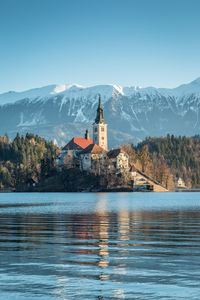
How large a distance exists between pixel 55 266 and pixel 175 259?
20.7 ft

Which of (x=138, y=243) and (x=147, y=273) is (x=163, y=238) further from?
(x=147, y=273)

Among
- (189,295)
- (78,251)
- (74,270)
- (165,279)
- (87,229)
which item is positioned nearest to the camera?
(189,295)

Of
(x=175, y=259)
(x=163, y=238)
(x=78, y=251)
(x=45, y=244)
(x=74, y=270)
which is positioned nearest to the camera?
(x=74, y=270)

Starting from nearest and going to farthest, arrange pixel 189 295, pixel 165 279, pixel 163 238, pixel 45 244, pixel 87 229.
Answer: pixel 189 295, pixel 165 279, pixel 45 244, pixel 163 238, pixel 87 229

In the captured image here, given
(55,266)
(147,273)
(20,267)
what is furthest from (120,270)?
(20,267)

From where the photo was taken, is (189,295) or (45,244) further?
(45,244)

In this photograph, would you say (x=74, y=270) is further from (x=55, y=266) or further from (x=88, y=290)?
(x=88, y=290)

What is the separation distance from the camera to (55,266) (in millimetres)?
23703

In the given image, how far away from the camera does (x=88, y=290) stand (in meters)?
19.0

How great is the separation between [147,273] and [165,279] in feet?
4.65

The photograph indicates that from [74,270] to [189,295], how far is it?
6384 mm

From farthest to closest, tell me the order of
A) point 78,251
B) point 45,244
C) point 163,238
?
1. point 163,238
2. point 45,244
3. point 78,251

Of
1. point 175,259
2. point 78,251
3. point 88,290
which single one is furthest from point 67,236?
point 88,290

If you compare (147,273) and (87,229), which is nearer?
(147,273)
